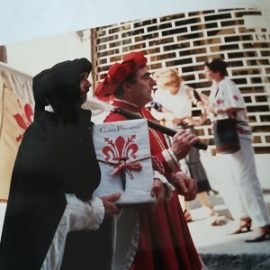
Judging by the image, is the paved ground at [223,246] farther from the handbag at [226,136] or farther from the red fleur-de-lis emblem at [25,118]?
the red fleur-de-lis emblem at [25,118]

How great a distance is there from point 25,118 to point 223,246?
0.36 m

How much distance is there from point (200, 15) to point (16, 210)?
41cm

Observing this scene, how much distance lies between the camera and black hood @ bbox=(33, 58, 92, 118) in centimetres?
71

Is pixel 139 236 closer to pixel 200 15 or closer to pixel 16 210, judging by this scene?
pixel 16 210

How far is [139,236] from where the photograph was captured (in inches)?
25.9

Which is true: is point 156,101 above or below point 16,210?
above

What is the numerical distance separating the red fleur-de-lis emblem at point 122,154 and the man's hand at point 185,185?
56 millimetres

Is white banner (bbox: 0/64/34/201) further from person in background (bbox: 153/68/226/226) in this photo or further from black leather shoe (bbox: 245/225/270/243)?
black leather shoe (bbox: 245/225/270/243)

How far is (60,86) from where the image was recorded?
2.35 feet

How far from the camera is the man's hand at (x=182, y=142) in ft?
2.19

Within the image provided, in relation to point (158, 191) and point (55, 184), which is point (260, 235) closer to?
point (158, 191)

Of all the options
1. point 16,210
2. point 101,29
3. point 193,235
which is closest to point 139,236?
point 193,235

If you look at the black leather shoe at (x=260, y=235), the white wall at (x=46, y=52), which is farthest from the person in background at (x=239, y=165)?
the white wall at (x=46, y=52)

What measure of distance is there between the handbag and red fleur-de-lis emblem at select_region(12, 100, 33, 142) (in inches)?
11.4
